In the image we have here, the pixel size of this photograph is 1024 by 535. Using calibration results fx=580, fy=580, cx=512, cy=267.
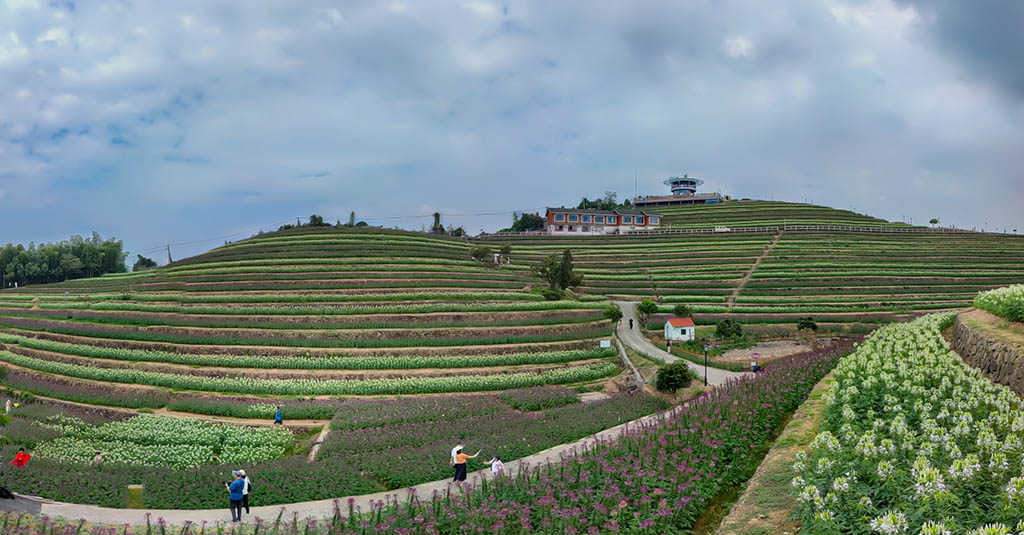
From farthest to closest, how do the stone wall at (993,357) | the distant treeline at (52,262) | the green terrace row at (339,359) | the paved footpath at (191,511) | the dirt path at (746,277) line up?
the distant treeline at (52,262) < the dirt path at (746,277) < the green terrace row at (339,359) < the paved footpath at (191,511) < the stone wall at (993,357)

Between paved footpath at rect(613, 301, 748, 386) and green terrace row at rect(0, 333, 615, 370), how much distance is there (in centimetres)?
314

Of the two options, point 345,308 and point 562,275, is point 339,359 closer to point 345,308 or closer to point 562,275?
point 345,308

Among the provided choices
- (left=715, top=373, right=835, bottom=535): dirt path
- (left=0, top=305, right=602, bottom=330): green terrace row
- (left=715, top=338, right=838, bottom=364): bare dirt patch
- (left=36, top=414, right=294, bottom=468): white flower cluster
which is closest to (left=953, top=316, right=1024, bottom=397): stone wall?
(left=715, top=373, right=835, bottom=535): dirt path

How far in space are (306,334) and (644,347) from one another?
23227 mm

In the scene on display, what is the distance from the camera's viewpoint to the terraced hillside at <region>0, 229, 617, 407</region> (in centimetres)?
3331

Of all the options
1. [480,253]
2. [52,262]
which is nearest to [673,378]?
[480,253]

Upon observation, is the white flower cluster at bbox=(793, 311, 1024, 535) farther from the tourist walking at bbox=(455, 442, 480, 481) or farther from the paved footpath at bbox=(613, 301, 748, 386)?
the paved footpath at bbox=(613, 301, 748, 386)

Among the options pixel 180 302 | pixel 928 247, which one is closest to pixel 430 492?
pixel 180 302

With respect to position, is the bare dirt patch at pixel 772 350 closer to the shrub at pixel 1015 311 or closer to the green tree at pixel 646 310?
the green tree at pixel 646 310

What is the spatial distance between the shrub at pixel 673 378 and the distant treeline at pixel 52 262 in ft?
320

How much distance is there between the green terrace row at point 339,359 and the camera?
3475cm

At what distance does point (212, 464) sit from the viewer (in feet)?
65.8

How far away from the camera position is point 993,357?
48.3 feet

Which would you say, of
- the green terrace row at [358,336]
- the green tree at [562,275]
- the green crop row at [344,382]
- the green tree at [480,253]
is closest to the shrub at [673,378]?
the green crop row at [344,382]
